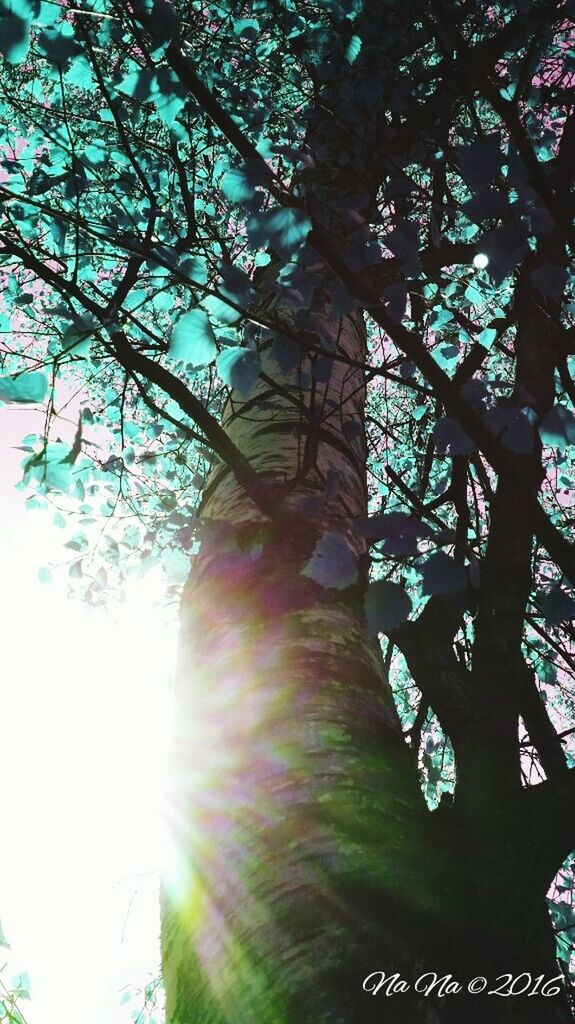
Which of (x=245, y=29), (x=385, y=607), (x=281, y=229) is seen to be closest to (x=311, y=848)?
(x=385, y=607)

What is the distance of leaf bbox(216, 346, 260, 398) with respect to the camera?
109 centimetres

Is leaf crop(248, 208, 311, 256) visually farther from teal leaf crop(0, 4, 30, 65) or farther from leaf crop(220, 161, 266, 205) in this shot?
teal leaf crop(0, 4, 30, 65)

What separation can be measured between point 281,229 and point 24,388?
0.50 metres

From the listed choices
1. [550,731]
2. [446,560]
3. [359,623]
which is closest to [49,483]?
[359,623]

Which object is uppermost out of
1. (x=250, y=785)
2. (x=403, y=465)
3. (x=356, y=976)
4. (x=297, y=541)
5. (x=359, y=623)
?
(x=403, y=465)

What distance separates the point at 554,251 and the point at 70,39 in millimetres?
1306

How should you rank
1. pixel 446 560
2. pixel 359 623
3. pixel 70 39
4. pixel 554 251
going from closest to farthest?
pixel 446 560 → pixel 359 623 → pixel 554 251 → pixel 70 39

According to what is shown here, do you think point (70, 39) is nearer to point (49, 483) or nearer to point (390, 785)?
point (49, 483)

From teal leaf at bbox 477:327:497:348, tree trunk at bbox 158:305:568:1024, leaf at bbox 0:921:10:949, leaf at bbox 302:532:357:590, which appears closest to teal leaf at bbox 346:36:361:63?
teal leaf at bbox 477:327:497:348

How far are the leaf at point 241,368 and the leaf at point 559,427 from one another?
0.55m

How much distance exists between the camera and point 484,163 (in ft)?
3.48

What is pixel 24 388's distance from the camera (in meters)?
1.05

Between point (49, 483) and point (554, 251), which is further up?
point (554, 251)

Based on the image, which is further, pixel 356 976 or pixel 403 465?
pixel 403 465
